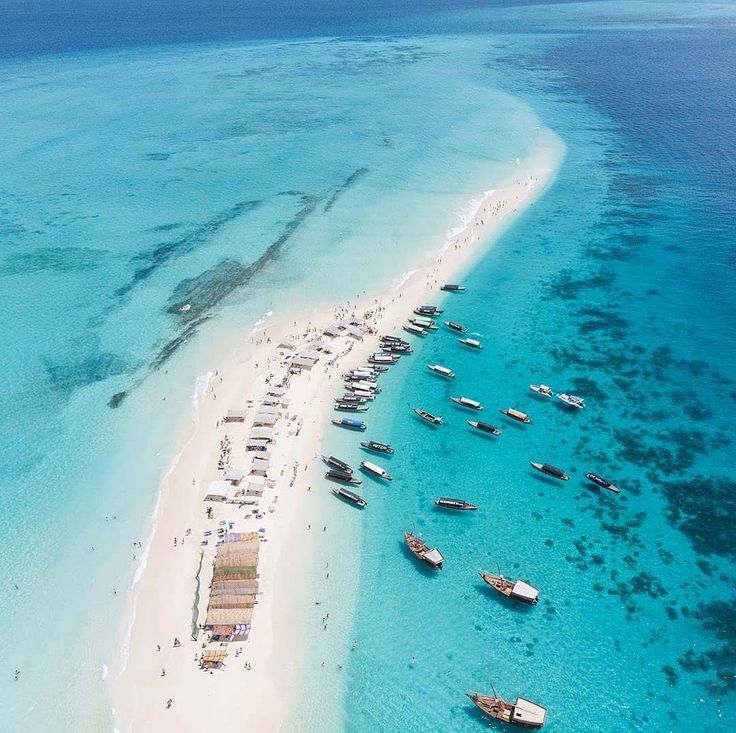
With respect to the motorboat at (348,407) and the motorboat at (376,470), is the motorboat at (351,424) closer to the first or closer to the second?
the motorboat at (348,407)

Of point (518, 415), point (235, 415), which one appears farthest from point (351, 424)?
point (518, 415)

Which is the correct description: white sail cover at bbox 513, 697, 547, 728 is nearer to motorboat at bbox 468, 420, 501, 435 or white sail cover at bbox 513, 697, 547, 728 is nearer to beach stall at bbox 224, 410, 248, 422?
motorboat at bbox 468, 420, 501, 435

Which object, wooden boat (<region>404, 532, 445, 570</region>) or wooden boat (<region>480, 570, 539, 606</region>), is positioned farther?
wooden boat (<region>404, 532, 445, 570</region>)

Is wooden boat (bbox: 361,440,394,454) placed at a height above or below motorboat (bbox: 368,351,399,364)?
below

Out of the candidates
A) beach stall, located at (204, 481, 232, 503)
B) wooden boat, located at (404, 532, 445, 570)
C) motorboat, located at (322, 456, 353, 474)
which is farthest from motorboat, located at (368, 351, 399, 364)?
wooden boat, located at (404, 532, 445, 570)

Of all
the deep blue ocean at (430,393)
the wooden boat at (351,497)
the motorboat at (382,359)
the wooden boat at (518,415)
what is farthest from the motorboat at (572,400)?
the wooden boat at (351,497)

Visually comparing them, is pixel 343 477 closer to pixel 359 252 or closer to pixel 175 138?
pixel 359 252
